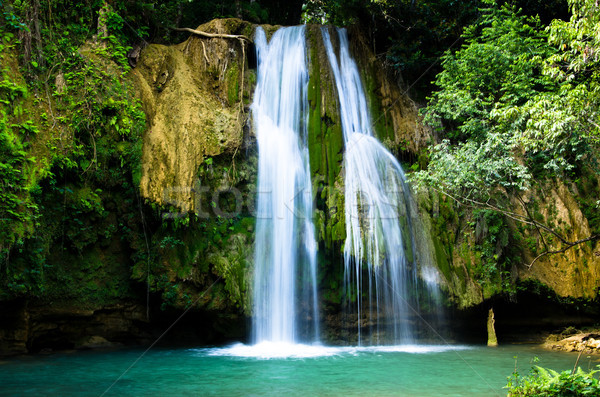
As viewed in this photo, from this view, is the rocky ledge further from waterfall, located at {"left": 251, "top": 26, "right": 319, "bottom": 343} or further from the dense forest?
waterfall, located at {"left": 251, "top": 26, "right": 319, "bottom": 343}

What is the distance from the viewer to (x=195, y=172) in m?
10.8

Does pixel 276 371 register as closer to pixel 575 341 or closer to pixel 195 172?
pixel 195 172

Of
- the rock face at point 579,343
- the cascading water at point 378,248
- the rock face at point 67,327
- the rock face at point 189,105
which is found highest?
the rock face at point 189,105

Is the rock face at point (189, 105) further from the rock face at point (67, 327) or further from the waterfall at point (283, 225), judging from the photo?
the rock face at point (67, 327)

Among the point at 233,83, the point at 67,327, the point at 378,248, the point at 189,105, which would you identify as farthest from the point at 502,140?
the point at 67,327

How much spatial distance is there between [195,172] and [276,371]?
206 inches

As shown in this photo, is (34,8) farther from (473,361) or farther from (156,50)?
(473,361)

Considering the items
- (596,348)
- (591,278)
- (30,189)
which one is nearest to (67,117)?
(30,189)

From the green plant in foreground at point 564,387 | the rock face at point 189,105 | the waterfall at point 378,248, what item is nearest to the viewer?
the green plant in foreground at point 564,387

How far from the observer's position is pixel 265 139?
1217cm

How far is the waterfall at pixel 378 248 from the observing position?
429 inches

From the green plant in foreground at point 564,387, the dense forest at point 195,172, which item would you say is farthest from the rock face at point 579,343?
the green plant in foreground at point 564,387

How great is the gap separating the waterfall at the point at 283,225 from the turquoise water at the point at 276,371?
0.76 meters

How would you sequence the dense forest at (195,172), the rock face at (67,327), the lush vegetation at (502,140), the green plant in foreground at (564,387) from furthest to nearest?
1. the lush vegetation at (502,140)
2. the rock face at (67,327)
3. the dense forest at (195,172)
4. the green plant in foreground at (564,387)
